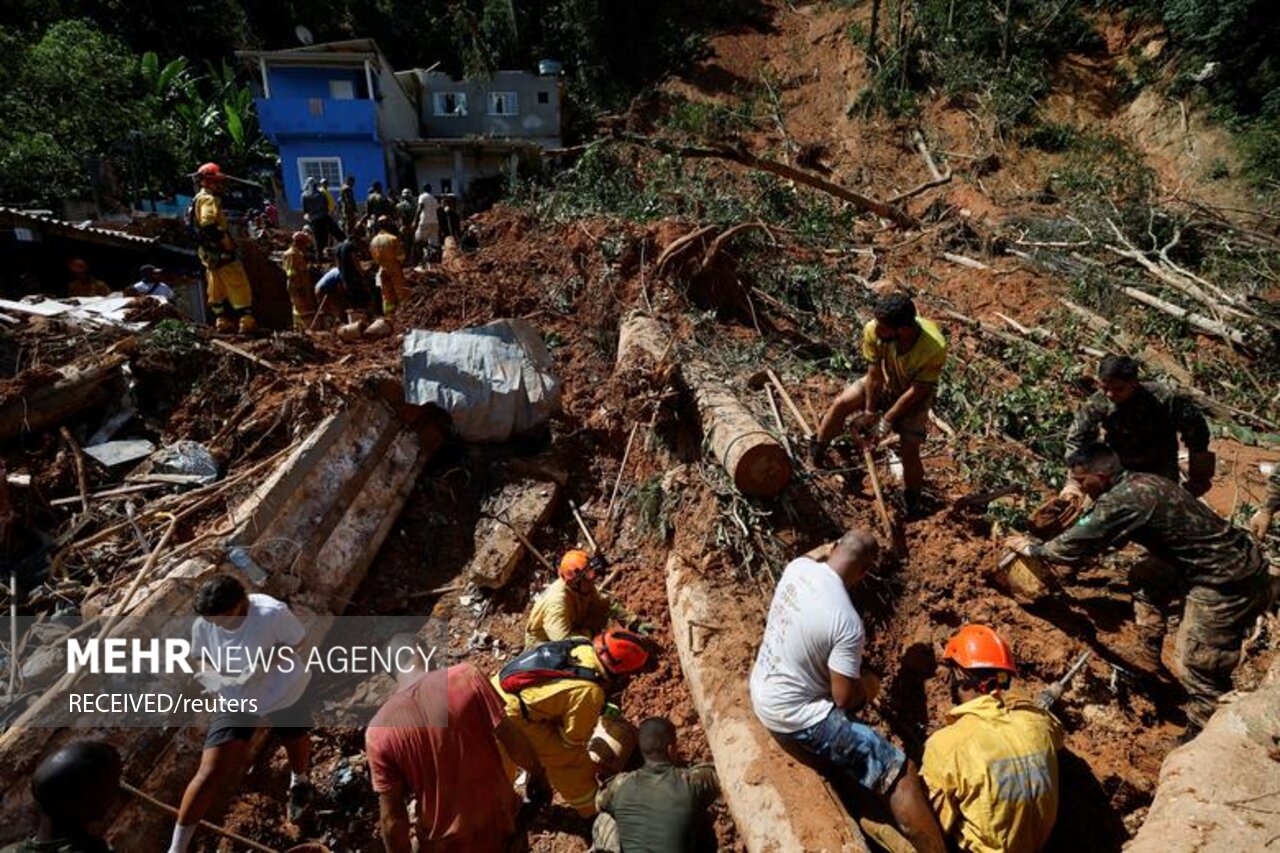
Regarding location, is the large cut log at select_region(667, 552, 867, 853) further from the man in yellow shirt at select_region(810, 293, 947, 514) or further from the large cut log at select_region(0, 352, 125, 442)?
the large cut log at select_region(0, 352, 125, 442)

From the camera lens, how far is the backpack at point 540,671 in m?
3.27

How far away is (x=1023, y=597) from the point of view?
384 centimetres

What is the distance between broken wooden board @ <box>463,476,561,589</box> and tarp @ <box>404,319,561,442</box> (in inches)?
22.0

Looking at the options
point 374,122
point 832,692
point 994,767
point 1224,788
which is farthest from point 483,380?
point 374,122

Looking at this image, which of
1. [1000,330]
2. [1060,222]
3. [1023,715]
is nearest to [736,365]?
[1023,715]

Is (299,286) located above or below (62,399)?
above

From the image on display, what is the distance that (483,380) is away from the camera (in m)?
5.45

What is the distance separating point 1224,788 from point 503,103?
2368 centimetres

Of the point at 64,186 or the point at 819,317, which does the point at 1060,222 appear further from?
the point at 64,186

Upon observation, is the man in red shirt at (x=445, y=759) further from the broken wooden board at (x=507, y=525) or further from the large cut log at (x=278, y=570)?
the broken wooden board at (x=507, y=525)

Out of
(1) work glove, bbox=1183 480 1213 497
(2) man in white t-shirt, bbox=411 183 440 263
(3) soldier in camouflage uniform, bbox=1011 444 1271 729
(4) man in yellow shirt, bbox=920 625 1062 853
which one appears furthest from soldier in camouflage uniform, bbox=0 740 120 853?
(2) man in white t-shirt, bbox=411 183 440 263

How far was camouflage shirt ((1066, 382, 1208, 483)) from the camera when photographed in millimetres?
3850

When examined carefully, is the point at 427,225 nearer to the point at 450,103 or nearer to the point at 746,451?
the point at 746,451

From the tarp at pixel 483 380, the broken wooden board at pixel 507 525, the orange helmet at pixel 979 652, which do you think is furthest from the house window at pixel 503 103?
the orange helmet at pixel 979 652
